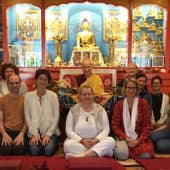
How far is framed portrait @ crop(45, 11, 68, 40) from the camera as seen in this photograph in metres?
6.54

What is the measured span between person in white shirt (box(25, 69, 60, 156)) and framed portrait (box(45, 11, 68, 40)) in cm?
311

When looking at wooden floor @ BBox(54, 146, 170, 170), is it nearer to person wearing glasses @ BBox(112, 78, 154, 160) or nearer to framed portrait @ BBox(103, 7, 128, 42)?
person wearing glasses @ BBox(112, 78, 154, 160)

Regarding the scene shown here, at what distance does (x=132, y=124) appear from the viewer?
3539 millimetres

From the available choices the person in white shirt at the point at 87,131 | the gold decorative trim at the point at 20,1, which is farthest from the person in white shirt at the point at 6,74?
the gold decorative trim at the point at 20,1

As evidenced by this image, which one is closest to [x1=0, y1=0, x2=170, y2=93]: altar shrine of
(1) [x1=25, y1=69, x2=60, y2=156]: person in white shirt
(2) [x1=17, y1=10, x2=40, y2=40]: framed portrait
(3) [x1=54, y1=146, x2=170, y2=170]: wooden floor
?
(2) [x1=17, y1=10, x2=40, y2=40]: framed portrait

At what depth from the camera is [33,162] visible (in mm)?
3178

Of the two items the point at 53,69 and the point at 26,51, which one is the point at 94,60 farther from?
the point at 26,51

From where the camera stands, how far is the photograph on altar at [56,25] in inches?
257

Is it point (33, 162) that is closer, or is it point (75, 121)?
point (33, 162)

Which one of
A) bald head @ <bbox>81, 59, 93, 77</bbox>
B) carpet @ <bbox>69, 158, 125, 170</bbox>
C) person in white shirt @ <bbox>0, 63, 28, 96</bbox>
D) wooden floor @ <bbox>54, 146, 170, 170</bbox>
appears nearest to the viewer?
carpet @ <bbox>69, 158, 125, 170</bbox>

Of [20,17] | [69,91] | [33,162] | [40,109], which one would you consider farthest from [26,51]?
[33,162]

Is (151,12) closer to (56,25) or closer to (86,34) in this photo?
(86,34)

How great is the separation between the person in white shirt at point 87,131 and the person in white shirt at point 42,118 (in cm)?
19

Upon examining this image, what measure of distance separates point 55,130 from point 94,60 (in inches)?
120
